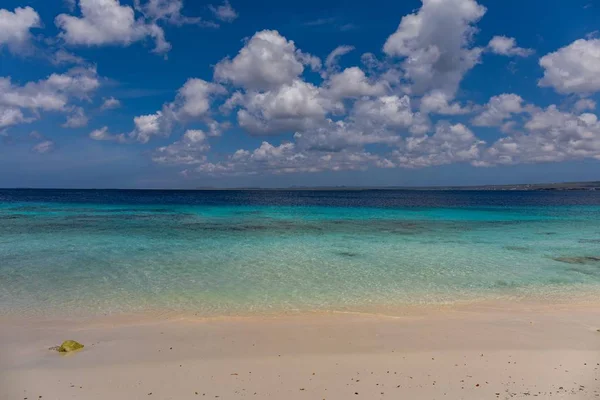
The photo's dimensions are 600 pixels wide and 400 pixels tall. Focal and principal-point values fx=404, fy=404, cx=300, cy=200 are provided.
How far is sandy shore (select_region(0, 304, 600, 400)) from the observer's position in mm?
6312

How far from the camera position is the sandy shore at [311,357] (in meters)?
6.31

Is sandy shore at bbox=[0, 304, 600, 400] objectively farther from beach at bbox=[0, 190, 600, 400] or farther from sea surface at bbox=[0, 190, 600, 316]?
sea surface at bbox=[0, 190, 600, 316]

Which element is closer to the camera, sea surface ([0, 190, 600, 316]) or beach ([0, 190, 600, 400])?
beach ([0, 190, 600, 400])

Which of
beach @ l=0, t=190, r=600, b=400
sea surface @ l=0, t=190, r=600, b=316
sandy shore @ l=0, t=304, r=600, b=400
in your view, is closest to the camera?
sandy shore @ l=0, t=304, r=600, b=400

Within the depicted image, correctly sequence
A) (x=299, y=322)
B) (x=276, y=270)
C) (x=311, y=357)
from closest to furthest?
(x=311, y=357) < (x=299, y=322) < (x=276, y=270)

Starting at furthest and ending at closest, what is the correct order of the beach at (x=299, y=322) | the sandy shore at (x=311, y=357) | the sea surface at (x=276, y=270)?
the sea surface at (x=276, y=270)
the beach at (x=299, y=322)
the sandy shore at (x=311, y=357)

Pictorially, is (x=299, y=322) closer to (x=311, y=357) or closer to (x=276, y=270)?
(x=311, y=357)

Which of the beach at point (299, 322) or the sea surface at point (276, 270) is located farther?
the sea surface at point (276, 270)

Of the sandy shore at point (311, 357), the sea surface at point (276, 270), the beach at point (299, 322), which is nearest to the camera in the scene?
the sandy shore at point (311, 357)

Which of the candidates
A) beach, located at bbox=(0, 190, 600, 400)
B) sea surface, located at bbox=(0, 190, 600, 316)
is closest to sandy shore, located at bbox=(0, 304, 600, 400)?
beach, located at bbox=(0, 190, 600, 400)

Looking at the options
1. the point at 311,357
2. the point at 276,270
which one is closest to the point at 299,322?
the point at 311,357

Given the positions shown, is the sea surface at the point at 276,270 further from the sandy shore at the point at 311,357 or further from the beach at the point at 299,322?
the sandy shore at the point at 311,357

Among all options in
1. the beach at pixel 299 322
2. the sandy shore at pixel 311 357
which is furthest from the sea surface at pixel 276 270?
the sandy shore at pixel 311 357

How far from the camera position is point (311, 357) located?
7602 mm
